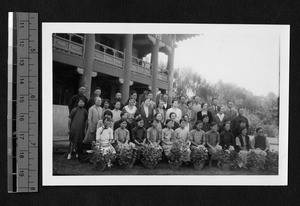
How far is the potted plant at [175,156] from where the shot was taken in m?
1.32

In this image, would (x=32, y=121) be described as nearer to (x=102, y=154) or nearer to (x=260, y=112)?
(x=102, y=154)

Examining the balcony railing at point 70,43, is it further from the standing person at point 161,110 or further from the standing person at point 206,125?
the standing person at point 206,125

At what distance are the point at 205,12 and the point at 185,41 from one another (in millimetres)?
137

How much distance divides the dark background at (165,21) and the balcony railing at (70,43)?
0.07 metres

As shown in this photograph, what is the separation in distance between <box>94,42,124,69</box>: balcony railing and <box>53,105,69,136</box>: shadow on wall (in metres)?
0.23

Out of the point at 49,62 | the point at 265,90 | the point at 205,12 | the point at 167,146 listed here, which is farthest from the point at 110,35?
the point at 265,90

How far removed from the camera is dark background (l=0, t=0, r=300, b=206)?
4.26 ft

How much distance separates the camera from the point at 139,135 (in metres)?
1.32

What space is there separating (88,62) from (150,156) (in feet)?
1.40

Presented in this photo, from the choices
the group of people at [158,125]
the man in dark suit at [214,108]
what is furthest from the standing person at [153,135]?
the man in dark suit at [214,108]

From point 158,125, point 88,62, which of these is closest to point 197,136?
point 158,125

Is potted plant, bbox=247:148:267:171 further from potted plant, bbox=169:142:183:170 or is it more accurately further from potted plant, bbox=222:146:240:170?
potted plant, bbox=169:142:183:170

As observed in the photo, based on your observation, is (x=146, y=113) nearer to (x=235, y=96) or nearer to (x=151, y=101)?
(x=151, y=101)

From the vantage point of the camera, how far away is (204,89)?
1.31 m
